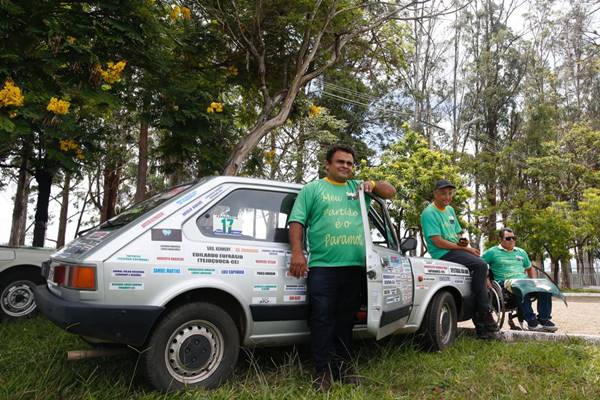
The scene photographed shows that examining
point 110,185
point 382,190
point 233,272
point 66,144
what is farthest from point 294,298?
point 110,185

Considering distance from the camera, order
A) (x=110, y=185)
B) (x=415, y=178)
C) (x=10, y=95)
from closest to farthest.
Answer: (x=10, y=95) → (x=415, y=178) → (x=110, y=185)

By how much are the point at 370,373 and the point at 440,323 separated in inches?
51.4

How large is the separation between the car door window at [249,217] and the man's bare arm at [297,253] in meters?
0.27

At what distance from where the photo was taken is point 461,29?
30.7 meters

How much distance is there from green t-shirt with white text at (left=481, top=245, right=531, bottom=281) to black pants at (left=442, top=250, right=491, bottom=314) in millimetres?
1050

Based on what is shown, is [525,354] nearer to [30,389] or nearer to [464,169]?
[30,389]

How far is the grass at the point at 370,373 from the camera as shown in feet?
10.8

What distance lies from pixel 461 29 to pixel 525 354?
30196 mm

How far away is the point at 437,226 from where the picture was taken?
5.40 metres

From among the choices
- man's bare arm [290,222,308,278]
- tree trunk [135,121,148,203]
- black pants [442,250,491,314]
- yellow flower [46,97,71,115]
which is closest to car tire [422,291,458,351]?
black pants [442,250,491,314]

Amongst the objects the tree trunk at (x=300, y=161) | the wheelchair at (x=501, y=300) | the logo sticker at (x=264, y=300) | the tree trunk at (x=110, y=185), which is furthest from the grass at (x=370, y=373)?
the tree trunk at (x=300, y=161)

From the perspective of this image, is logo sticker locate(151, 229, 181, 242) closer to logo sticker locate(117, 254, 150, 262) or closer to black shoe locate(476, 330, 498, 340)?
logo sticker locate(117, 254, 150, 262)

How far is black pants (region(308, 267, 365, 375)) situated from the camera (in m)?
3.62

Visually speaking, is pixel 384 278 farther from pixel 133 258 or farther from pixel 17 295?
pixel 17 295
